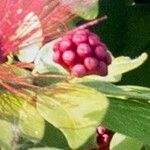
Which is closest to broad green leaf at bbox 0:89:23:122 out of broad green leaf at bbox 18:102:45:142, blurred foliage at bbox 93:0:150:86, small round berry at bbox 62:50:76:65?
broad green leaf at bbox 18:102:45:142

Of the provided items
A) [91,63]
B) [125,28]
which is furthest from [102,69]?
[125,28]

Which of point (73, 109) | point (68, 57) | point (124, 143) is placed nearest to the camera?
point (73, 109)

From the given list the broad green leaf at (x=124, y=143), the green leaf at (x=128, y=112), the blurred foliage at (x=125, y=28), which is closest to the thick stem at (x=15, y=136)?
the green leaf at (x=128, y=112)

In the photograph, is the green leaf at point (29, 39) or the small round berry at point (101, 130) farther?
the small round berry at point (101, 130)

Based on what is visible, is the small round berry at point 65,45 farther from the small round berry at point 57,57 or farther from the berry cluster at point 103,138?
the berry cluster at point 103,138

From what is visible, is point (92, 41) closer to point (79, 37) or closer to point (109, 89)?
point (79, 37)

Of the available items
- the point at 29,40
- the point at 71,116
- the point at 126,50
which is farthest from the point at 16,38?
the point at 126,50
